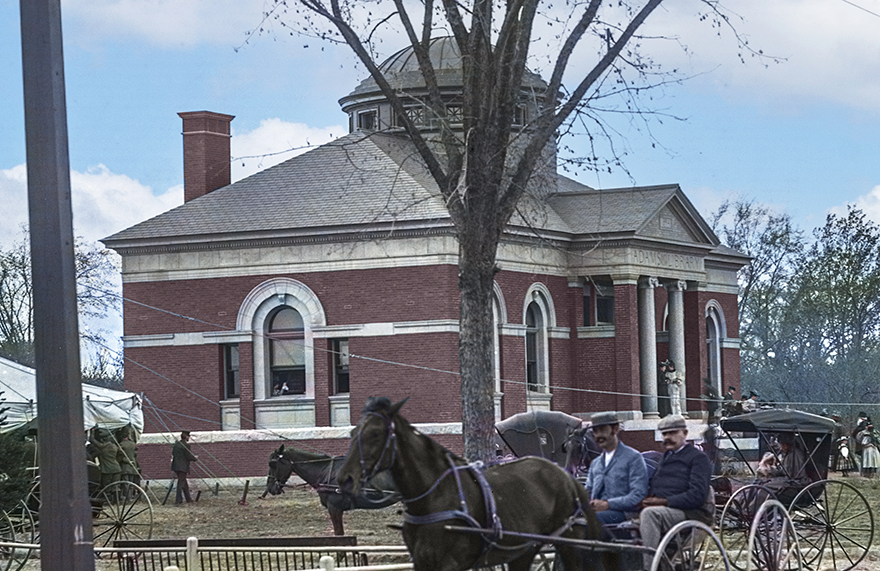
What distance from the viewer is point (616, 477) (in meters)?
13.1

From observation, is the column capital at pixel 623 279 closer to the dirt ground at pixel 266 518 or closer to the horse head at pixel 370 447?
the dirt ground at pixel 266 518

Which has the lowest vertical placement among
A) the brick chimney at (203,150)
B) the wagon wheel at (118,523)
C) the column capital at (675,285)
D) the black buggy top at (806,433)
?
the wagon wheel at (118,523)

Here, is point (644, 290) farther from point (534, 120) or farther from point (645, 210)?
point (534, 120)

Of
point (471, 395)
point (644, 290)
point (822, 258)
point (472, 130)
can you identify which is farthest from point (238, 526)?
point (822, 258)

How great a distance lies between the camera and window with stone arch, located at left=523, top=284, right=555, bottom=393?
4188 centimetres

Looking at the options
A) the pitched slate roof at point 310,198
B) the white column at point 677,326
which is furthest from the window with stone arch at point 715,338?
the pitched slate roof at point 310,198

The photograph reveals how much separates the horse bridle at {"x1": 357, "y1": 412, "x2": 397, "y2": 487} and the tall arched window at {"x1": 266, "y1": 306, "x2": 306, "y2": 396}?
28471 millimetres

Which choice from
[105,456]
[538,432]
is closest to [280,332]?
[105,456]

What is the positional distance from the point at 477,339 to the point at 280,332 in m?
19.9

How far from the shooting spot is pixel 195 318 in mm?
40188

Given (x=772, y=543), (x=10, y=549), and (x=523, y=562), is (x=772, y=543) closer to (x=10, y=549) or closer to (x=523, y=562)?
(x=523, y=562)

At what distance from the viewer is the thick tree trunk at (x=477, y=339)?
20.1 metres

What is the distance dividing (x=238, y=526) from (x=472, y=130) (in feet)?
37.2

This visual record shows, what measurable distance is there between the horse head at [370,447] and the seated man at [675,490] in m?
2.79
